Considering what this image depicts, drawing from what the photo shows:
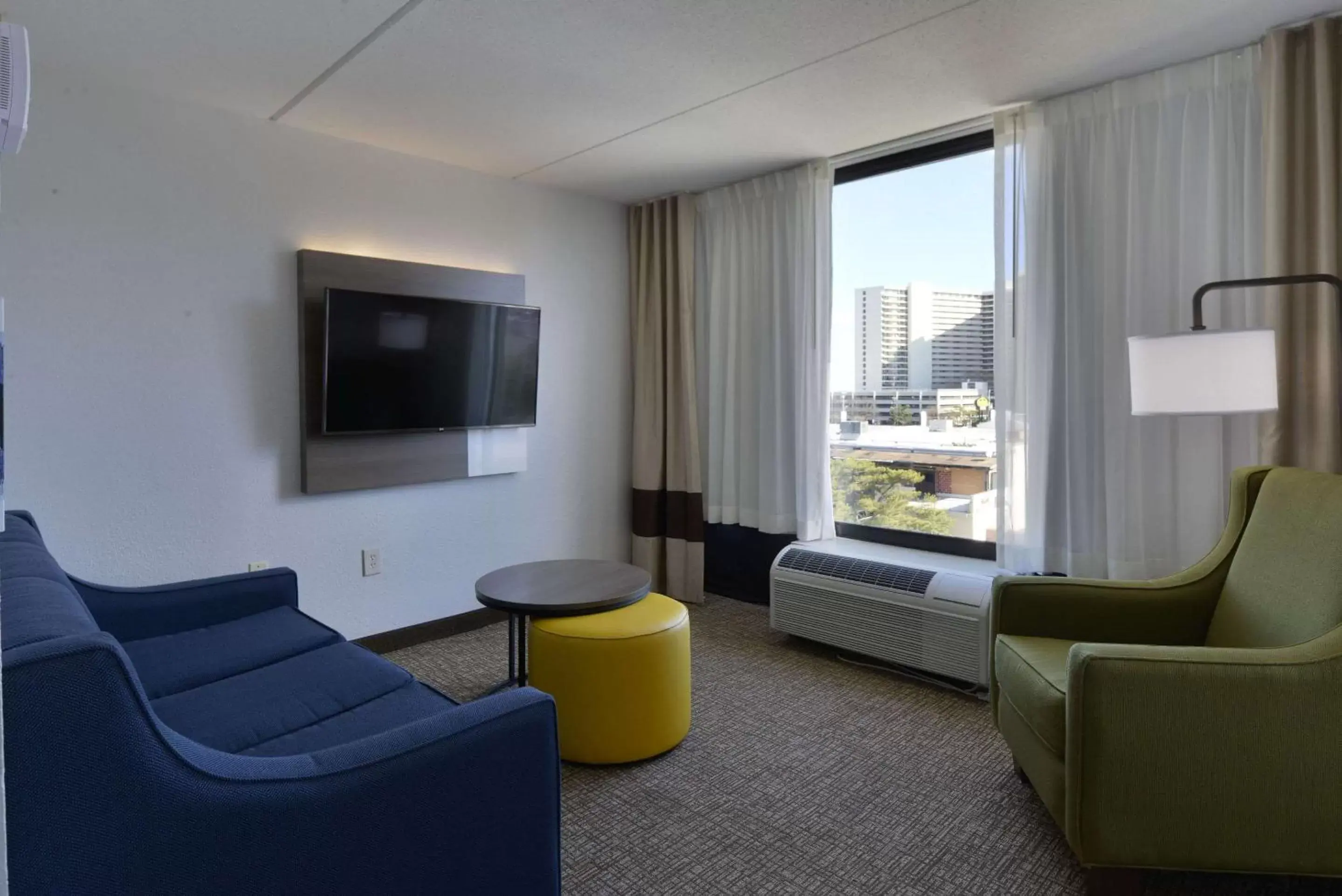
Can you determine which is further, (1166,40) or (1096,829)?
(1166,40)

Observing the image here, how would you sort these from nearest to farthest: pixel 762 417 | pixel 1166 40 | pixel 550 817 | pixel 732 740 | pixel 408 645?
pixel 550 817 → pixel 1166 40 → pixel 732 740 → pixel 408 645 → pixel 762 417

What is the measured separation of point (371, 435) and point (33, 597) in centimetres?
212

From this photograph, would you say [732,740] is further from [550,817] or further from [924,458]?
[924,458]

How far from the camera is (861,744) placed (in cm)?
261

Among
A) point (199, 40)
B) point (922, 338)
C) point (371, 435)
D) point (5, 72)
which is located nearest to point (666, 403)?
point (922, 338)

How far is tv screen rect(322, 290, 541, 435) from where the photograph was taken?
3230 millimetres

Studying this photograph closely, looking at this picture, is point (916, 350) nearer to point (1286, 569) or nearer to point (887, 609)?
point (887, 609)

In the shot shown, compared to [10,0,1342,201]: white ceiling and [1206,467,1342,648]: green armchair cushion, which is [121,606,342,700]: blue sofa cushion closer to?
[10,0,1342,201]: white ceiling

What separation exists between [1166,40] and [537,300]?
2.87 metres

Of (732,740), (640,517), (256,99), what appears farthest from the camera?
(640,517)

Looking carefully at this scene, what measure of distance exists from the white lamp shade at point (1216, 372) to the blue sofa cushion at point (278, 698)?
2284 mm

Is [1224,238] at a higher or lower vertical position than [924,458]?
higher

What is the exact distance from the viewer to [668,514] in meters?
4.36

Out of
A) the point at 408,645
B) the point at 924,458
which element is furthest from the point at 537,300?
the point at 924,458
